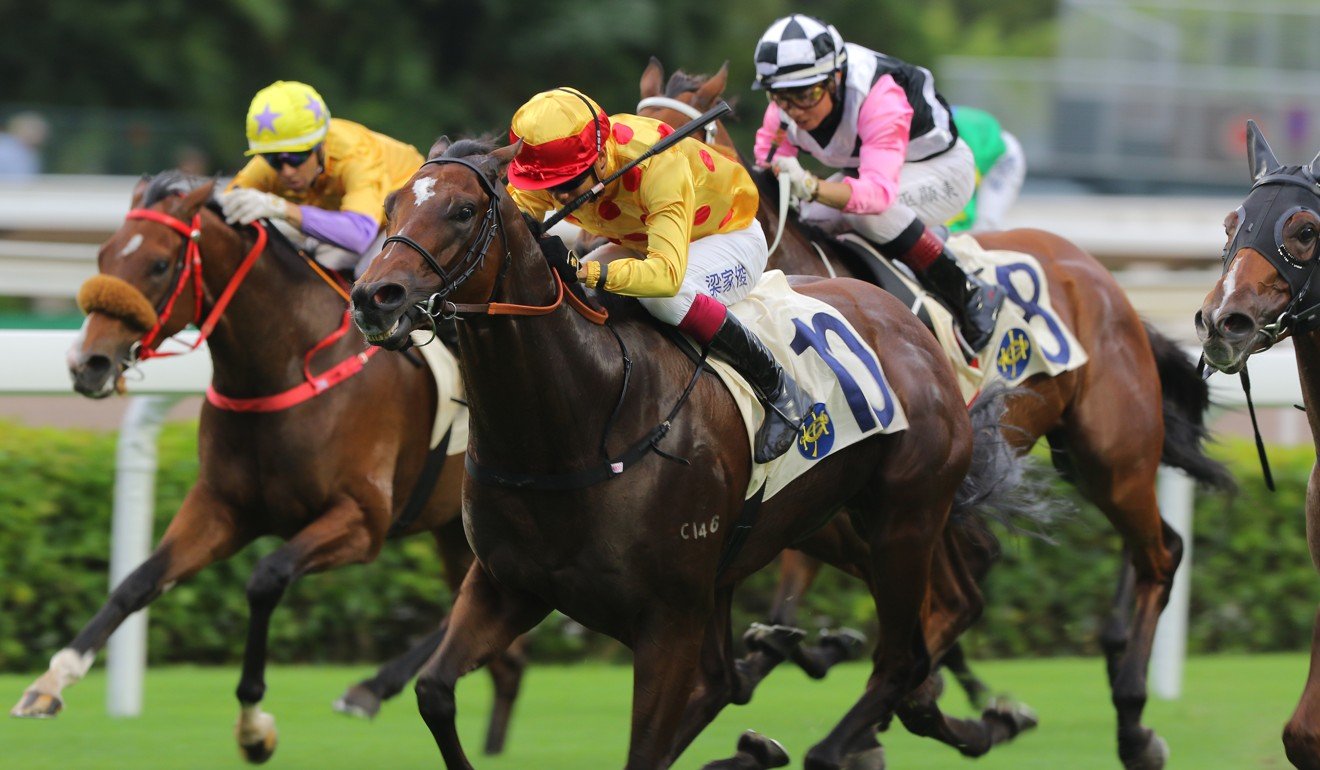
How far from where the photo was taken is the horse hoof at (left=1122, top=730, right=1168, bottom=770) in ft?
18.7

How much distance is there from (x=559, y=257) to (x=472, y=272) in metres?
0.34

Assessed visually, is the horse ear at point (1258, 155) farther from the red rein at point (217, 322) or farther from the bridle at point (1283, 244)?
the red rein at point (217, 322)

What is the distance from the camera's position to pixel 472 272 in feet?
12.9

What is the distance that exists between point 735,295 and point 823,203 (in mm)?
1089

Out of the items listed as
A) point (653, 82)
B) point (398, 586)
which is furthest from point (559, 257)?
point (398, 586)

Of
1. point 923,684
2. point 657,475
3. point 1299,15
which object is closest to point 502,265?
point 657,475

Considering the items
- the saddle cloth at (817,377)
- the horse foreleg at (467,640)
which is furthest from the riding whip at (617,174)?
the horse foreleg at (467,640)

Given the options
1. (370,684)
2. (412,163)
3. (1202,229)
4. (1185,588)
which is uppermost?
(412,163)

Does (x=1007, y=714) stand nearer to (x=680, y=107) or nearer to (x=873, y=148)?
(x=873, y=148)

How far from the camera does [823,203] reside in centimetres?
583

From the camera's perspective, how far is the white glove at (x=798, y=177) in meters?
5.79

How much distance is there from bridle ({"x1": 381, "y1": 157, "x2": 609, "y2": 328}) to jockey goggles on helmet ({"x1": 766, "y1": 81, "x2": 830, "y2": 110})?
184 cm

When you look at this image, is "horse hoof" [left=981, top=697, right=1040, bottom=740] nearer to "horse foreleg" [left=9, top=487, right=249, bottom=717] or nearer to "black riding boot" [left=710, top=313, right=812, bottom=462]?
"black riding boot" [left=710, top=313, right=812, bottom=462]

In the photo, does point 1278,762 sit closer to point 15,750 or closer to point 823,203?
point 823,203
